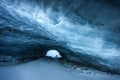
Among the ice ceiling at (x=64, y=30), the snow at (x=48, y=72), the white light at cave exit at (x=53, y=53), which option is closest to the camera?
the ice ceiling at (x=64, y=30)

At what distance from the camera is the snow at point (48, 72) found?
278cm

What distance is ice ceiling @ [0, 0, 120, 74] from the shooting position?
2359mm

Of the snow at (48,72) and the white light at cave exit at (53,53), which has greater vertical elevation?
the white light at cave exit at (53,53)

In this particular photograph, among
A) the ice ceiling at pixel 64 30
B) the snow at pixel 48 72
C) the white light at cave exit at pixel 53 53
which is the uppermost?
the ice ceiling at pixel 64 30

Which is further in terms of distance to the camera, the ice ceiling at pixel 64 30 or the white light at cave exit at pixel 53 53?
the white light at cave exit at pixel 53 53

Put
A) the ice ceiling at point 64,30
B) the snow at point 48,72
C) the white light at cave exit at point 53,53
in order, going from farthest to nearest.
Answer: the white light at cave exit at point 53,53, the snow at point 48,72, the ice ceiling at point 64,30

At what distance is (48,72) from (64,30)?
951mm

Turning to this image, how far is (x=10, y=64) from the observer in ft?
10.1

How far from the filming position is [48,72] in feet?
9.82

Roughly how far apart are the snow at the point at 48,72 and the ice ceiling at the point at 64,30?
7.8 inches

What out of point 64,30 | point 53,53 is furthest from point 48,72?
point 64,30

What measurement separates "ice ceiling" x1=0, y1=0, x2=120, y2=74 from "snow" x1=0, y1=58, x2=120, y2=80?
0.20 meters

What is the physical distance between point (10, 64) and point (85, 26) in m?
1.78

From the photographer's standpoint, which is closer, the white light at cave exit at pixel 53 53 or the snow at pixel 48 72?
the snow at pixel 48 72
